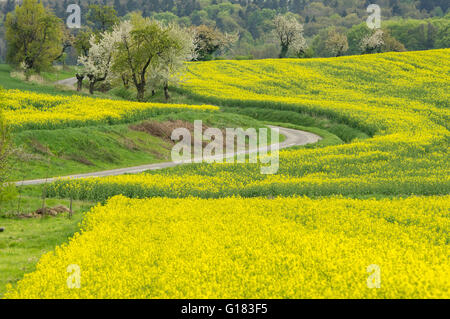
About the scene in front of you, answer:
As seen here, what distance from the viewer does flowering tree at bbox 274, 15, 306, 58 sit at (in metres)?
121

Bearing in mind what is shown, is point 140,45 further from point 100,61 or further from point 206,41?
point 206,41

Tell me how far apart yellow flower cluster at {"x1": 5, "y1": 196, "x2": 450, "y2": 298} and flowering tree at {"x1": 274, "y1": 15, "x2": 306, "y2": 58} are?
102 m

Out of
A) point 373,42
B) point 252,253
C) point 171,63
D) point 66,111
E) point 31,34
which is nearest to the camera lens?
point 252,253

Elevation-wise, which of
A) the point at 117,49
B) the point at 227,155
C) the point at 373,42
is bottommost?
the point at 227,155

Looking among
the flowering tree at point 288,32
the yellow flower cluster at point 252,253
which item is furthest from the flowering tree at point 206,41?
the yellow flower cluster at point 252,253

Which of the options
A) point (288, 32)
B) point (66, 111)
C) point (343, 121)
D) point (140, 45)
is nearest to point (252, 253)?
point (66, 111)

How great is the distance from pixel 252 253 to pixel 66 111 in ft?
121

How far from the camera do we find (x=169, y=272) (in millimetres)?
14500

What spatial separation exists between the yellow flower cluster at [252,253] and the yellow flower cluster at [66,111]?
21821 millimetres

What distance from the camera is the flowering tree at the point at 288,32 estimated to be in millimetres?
120688

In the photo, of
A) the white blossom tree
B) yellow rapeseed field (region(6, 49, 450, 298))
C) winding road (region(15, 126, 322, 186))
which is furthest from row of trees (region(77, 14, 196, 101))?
the white blossom tree

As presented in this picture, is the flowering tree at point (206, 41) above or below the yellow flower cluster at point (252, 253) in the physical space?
above

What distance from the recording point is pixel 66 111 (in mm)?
48094

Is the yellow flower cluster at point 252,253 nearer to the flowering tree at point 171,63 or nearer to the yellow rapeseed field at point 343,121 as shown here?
the yellow rapeseed field at point 343,121
